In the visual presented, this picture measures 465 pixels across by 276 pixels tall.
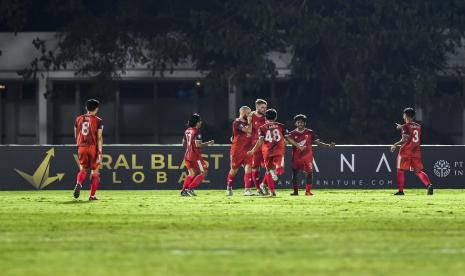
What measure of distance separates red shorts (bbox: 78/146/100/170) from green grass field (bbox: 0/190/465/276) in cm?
229

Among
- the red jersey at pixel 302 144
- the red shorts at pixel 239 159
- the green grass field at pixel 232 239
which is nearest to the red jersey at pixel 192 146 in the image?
the red shorts at pixel 239 159

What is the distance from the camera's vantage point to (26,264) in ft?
35.7

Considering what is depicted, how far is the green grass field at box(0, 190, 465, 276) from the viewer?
10531 mm

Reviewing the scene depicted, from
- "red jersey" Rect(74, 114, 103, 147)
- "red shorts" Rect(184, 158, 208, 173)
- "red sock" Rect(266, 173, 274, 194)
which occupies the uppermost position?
"red jersey" Rect(74, 114, 103, 147)

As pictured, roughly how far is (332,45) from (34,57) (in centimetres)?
1329

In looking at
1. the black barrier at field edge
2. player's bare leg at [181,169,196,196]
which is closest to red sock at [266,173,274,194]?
player's bare leg at [181,169,196,196]

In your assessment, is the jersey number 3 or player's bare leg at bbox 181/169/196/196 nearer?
player's bare leg at bbox 181/169/196/196

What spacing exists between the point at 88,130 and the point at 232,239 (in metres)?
10.7

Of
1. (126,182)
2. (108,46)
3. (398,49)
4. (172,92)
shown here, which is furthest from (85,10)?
(126,182)

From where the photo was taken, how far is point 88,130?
23.7 metres

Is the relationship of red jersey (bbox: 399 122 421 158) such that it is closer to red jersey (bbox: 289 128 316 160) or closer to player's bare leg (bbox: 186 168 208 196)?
red jersey (bbox: 289 128 316 160)

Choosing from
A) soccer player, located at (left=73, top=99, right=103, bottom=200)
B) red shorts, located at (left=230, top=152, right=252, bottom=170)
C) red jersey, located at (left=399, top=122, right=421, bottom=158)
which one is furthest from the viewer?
red jersey, located at (left=399, top=122, right=421, bottom=158)

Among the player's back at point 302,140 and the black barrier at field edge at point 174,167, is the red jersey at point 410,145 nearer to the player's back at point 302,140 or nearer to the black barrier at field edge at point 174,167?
the player's back at point 302,140

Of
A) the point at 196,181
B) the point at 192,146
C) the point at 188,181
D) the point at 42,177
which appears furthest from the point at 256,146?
the point at 42,177
